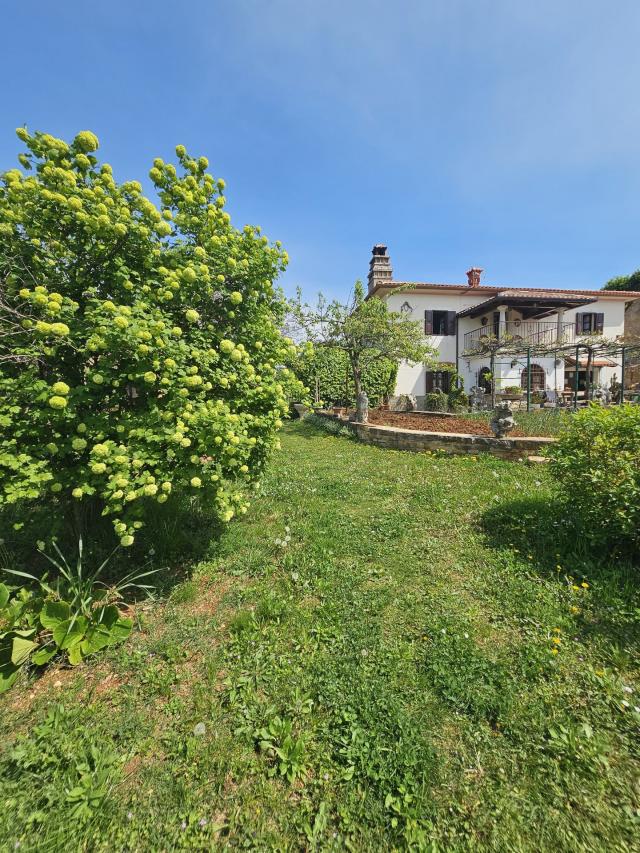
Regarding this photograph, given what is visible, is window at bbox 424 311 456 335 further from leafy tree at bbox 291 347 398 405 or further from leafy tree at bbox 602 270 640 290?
leafy tree at bbox 602 270 640 290

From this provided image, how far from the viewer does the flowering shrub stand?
281cm

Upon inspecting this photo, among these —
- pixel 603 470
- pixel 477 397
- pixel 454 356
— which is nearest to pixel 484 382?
pixel 454 356

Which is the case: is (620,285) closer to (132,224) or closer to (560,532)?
(560,532)

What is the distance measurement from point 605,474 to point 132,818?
13.2ft

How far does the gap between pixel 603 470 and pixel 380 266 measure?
1961 cm

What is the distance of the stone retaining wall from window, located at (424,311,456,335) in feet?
42.9

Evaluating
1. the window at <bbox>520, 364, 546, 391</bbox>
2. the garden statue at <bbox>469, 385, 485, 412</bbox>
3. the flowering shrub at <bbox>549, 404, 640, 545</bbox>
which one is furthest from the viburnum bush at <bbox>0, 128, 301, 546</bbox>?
the window at <bbox>520, 364, 546, 391</bbox>

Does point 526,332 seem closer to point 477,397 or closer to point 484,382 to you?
point 484,382

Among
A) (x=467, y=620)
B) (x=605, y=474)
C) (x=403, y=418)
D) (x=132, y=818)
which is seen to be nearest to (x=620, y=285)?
(x=403, y=418)

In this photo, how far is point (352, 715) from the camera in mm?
1858

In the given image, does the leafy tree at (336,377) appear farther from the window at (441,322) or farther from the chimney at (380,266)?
the chimney at (380,266)

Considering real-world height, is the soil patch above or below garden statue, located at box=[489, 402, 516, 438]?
below

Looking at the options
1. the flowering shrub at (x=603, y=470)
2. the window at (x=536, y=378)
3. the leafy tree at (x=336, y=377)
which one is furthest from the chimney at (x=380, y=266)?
the flowering shrub at (x=603, y=470)

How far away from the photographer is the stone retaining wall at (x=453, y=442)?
627 centimetres
